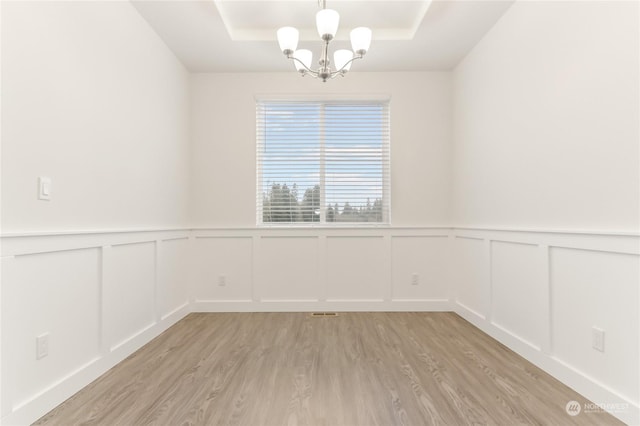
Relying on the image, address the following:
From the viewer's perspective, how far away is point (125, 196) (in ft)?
8.18

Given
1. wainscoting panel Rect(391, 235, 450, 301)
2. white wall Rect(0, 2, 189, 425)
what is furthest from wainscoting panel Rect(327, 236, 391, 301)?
white wall Rect(0, 2, 189, 425)

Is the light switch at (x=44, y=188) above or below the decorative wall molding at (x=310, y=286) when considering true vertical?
above

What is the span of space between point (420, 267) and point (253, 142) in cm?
236

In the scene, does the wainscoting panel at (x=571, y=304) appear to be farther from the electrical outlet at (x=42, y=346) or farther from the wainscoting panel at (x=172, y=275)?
the wainscoting panel at (x=172, y=275)

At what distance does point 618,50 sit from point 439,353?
2.15 metres

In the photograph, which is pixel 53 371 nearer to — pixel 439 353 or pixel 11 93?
pixel 11 93

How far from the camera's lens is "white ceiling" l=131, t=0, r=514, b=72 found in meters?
2.67

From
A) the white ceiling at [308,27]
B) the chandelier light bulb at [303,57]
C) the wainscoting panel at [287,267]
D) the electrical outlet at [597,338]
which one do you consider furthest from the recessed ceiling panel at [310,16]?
the electrical outlet at [597,338]

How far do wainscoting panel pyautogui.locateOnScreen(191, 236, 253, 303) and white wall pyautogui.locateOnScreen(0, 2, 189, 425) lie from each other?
0.55 meters

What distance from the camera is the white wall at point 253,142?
371 centimetres

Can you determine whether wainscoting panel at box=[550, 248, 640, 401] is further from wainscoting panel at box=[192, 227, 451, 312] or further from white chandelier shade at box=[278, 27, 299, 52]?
white chandelier shade at box=[278, 27, 299, 52]

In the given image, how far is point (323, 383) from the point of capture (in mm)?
1979

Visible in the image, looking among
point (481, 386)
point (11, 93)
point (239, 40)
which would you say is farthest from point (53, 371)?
point (239, 40)

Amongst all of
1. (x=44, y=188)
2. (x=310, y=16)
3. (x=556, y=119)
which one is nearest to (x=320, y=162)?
(x=310, y=16)
